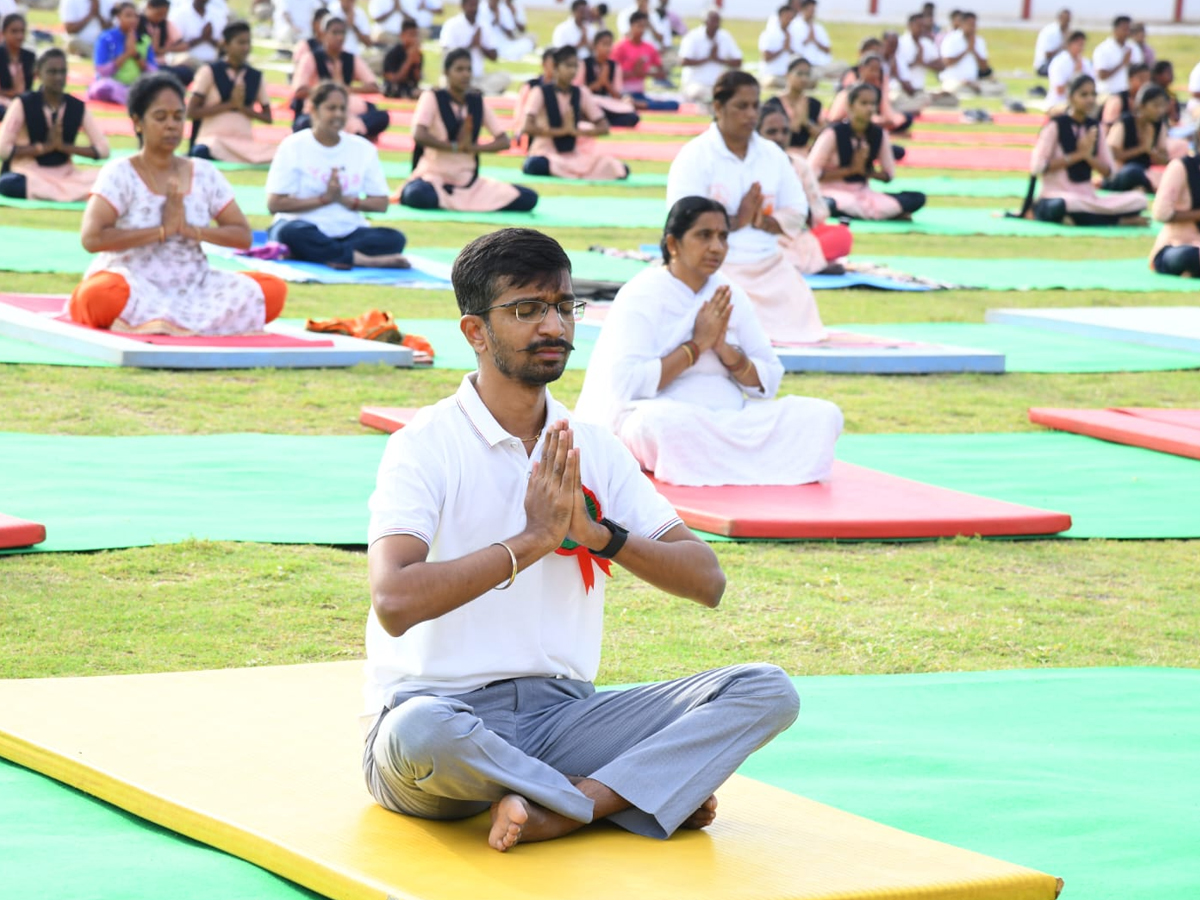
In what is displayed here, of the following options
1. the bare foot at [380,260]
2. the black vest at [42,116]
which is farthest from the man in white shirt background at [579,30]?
the bare foot at [380,260]

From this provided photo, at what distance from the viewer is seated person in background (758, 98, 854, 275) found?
10305 mm

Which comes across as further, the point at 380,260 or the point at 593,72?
the point at 593,72

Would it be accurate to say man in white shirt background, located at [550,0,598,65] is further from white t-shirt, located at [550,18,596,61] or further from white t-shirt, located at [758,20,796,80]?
white t-shirt, located at [758,20,796,80]

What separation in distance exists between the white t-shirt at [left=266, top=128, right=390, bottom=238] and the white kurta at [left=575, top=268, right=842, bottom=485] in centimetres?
444

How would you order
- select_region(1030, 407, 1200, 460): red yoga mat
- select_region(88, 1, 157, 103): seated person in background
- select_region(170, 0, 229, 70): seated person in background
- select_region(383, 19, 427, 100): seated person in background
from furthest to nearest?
select_region(383, 19, 427, 100): seated person in background, select_region(170, 0, 229, 70): seated person in background, select_region(88, 1, 157, 103): seated person in background, select_region(1030, 407, 1200, 460): red yoga mat

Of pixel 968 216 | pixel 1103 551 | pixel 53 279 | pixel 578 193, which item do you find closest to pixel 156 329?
pixel 53 279

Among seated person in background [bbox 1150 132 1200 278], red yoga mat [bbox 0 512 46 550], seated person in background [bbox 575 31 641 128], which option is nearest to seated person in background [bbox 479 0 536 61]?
seated person in background [bbox 575 31 641 128]

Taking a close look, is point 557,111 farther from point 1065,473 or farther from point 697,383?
point 697,383

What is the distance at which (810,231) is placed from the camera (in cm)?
1127

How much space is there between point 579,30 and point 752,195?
50.7 feet

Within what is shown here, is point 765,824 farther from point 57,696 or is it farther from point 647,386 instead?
point 647,386

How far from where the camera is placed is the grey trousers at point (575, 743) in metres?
3.01

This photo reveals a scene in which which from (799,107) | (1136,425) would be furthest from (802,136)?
(1136,425)

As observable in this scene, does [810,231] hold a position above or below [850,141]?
below
